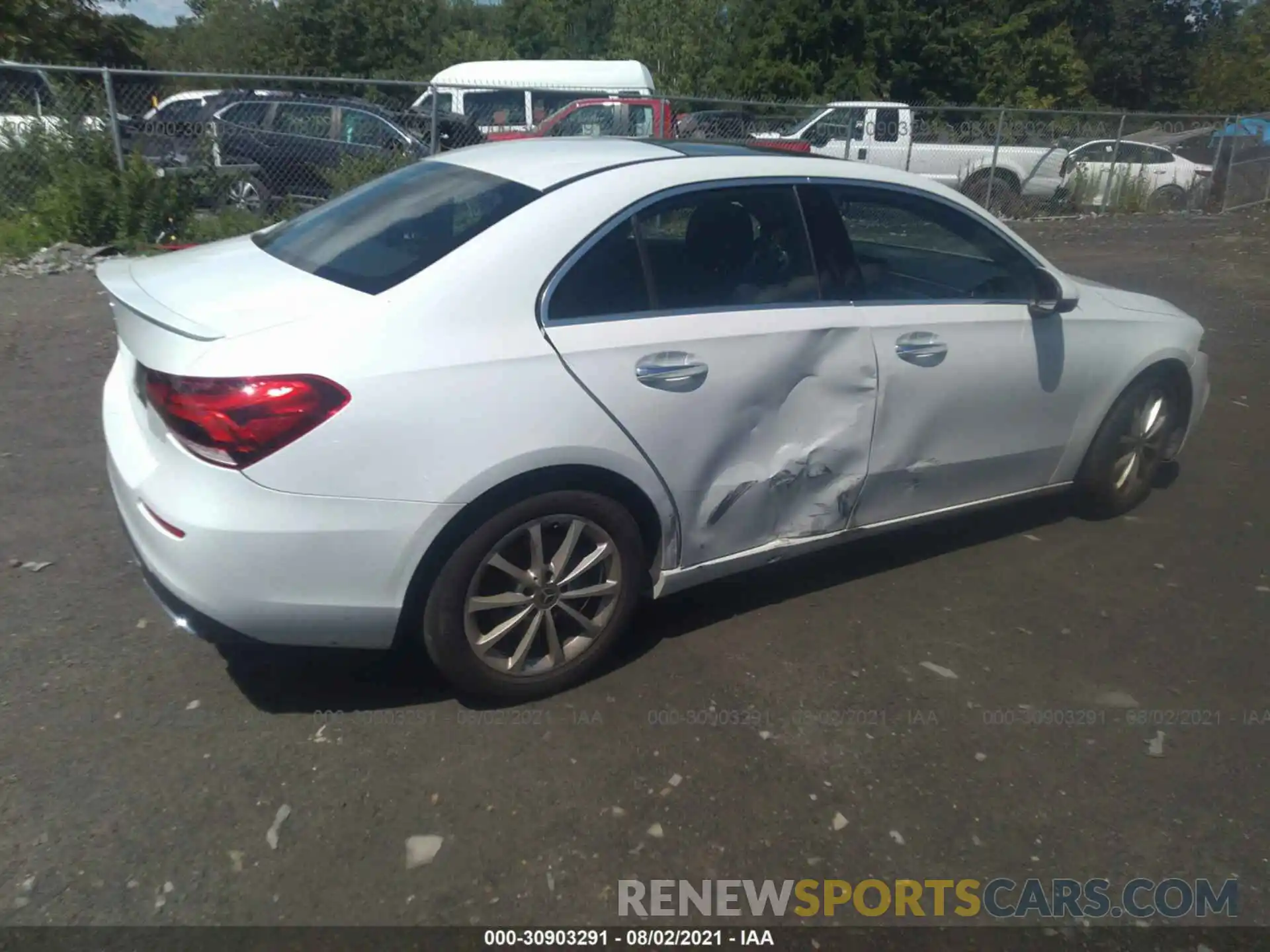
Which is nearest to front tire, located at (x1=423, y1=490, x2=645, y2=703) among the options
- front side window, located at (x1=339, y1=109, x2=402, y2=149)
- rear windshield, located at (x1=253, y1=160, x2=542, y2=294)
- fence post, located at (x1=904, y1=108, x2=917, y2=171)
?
rear windshield, located at (x1=253, y1=160, x2=542, y2=294)

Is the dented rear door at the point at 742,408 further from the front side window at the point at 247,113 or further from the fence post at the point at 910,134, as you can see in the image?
the fence post at the point at 910,134

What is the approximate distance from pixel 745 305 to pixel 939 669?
146cm

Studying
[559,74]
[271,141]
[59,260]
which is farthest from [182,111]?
[559,74]

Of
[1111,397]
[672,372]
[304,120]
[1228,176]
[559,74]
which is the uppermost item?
[559,74]

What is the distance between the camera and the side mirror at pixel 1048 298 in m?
4.43

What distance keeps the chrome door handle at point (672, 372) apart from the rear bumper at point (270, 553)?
0.79 meters

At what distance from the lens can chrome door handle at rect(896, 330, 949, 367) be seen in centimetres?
401

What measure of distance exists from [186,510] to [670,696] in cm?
161

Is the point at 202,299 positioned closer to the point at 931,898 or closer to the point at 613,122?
the point at 931,898

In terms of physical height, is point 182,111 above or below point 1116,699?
above

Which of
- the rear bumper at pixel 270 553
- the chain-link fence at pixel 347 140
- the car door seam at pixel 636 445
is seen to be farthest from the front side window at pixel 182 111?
the car door seam at pixel 636 445

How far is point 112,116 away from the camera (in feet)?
34.6

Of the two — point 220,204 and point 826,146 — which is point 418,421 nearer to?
point 220,204

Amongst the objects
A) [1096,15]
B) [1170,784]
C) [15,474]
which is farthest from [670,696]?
[1096,15]
